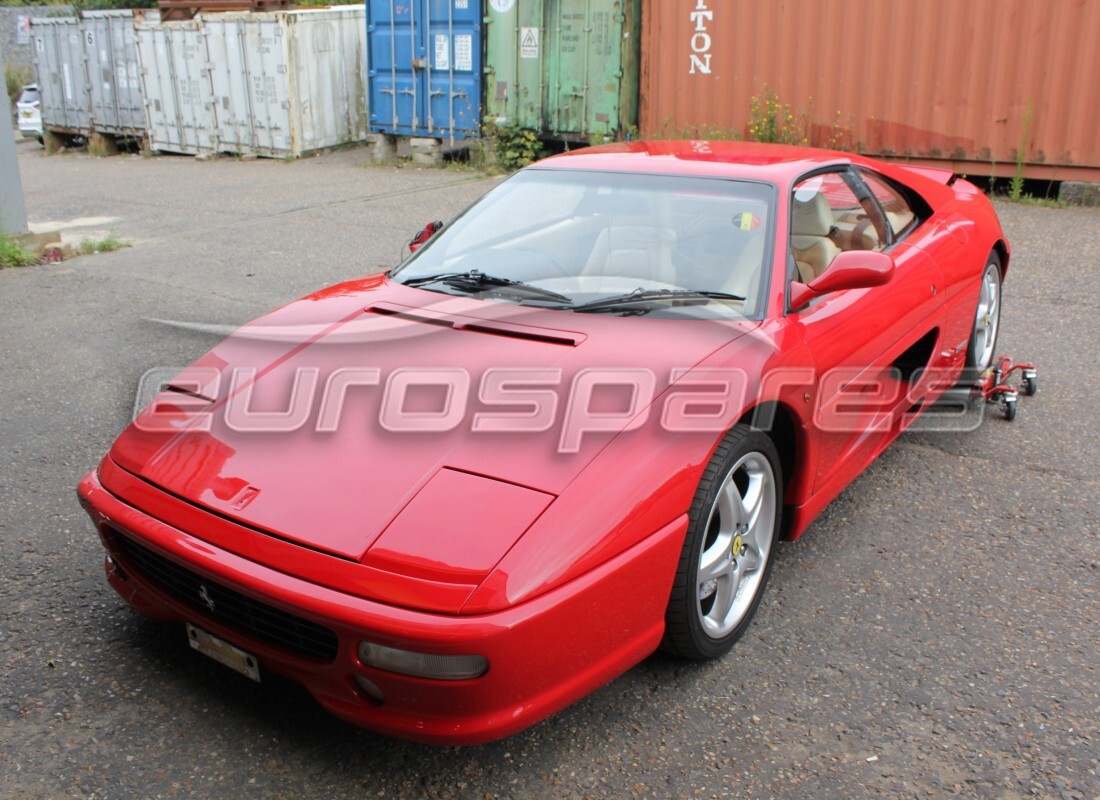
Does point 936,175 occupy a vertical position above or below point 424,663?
above

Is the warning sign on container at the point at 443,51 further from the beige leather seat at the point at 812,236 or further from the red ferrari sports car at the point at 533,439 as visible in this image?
the beige leather seat at the point at 812,236

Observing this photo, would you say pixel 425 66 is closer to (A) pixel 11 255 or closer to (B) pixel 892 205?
(A) pixel 11 255

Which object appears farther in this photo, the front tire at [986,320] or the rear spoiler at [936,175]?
the rear spoiler at [936,175]

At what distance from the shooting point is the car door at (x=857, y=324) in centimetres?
312

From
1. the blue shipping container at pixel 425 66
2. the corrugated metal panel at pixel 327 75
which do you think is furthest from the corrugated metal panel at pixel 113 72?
the blue shipping container at pixel 425 66

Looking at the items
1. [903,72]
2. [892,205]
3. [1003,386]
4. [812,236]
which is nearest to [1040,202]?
[903,72]

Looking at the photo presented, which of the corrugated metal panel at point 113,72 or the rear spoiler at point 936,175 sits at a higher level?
the corrugated metal panel at point 113,72

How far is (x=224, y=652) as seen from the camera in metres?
2.36

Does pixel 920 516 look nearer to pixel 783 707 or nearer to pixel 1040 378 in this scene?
pixel 783 707

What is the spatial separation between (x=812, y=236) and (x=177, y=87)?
16.6m

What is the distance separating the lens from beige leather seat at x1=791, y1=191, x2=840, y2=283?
10.9ft

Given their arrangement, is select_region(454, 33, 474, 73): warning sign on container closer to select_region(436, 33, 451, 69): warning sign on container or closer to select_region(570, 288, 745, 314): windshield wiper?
select_region(436, 33, 451, 69): warning sign on container

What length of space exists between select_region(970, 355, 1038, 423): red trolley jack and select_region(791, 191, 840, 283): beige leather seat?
56.9 inches

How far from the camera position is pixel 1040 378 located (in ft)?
16.5
